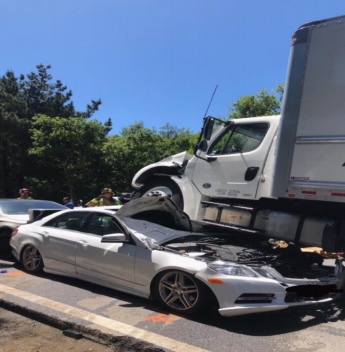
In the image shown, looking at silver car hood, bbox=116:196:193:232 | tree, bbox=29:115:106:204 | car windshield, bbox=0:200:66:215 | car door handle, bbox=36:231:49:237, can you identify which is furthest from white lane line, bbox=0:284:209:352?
tree, bbox=29:115:106:204

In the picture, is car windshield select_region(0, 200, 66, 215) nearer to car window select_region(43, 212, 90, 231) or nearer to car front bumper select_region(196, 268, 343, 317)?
car window select_region(43, 212, 90, 231)

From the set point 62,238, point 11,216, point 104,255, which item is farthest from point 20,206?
point 104,255

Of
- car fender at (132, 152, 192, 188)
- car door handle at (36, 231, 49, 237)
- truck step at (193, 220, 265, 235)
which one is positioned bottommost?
car door handle at (36, 231, 49, 237)

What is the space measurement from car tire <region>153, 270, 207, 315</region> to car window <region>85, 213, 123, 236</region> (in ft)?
3.50

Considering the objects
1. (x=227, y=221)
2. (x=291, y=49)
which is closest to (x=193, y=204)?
(x=227, y=221)

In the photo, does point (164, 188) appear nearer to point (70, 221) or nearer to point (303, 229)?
point (70, 221)

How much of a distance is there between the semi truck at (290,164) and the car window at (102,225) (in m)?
1.50

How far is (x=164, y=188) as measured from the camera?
6828 millimetres

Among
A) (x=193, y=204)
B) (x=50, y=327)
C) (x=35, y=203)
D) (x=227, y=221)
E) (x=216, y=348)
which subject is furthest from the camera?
(x=35, y=203)

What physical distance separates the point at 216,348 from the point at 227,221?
2.61 m

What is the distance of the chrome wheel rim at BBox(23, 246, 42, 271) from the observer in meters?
6.06

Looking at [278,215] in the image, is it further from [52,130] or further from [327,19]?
[52,130]

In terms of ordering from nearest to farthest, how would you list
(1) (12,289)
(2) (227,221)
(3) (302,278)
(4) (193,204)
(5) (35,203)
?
(3) (302,278) → (1) (12,289) → (2) (227,221) → (4) (193,204) → (5) (35,203)

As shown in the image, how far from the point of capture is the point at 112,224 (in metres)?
5.32
